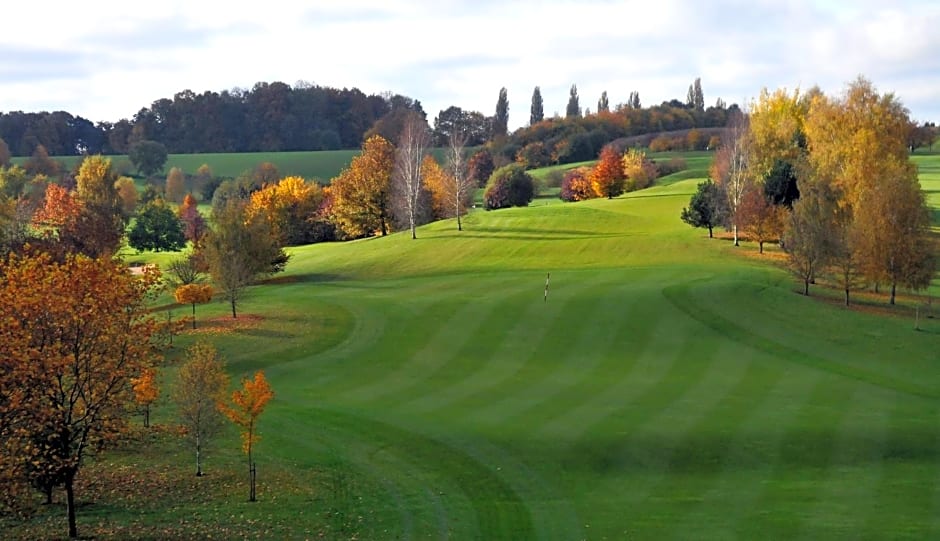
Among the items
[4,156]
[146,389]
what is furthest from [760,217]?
[4,156]

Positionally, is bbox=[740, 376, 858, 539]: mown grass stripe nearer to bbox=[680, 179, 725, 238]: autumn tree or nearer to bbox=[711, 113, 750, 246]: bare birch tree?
bbox=[711, 113, 750, 246]: bare birch tree

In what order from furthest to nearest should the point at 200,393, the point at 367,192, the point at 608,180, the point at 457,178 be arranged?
1. the point at 608,180
2. the point at 367,192
3. the point at 457,178
4. the point at 200,393

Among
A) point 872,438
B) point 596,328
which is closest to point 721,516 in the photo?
point 872,438

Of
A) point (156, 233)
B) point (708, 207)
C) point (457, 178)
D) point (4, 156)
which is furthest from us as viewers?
point (4, 156)

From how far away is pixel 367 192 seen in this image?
274 ft

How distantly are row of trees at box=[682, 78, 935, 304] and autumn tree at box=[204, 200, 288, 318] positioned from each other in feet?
105

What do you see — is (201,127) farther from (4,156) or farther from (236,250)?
(236,250)

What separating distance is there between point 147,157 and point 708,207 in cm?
11612

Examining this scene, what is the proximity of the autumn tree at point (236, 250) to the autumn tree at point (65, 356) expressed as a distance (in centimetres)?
2324

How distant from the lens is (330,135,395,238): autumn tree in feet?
271

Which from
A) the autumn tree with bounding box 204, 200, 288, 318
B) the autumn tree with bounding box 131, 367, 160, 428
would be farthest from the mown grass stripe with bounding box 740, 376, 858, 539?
the autumn tree with bounding box 204, 200, 288, 318

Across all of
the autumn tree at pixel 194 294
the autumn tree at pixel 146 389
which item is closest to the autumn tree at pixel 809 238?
the autumn tree at pixel 194 294

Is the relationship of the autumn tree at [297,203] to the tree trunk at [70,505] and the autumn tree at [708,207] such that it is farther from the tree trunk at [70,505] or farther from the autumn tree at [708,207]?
the tree trunk at [70,505]

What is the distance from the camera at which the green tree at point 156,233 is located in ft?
286
